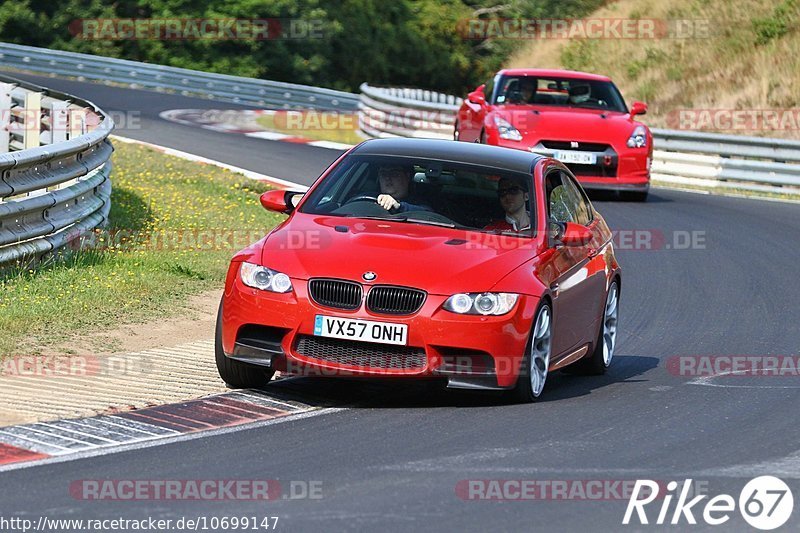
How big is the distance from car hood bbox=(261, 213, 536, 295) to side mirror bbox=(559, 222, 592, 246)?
25 cm

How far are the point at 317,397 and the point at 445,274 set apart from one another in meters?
1.04

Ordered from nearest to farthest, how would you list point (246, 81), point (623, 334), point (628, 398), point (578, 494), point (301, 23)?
point (578, 494), point (628, 398), point (623, 334), point (246, 81), point (301, 23)

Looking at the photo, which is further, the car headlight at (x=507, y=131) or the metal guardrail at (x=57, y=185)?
the car headlight at (x=507, y=131)

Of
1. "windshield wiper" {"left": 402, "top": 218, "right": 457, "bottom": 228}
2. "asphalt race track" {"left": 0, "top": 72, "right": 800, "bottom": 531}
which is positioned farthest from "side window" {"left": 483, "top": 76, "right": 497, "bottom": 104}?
"windshield wiper" {"left": 402, "top": 218, "right": 457, "bottom": 228}

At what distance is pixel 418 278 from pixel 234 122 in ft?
77.9

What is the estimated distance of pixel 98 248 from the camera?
13359 mm

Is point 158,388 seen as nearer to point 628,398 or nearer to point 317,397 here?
point 317,397

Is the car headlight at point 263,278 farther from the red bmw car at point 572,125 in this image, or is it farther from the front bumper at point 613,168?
the front bumper at point 613,168

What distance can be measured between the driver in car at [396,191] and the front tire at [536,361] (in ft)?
3.69

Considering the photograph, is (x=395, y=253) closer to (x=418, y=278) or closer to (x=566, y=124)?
(x=418, y=278)

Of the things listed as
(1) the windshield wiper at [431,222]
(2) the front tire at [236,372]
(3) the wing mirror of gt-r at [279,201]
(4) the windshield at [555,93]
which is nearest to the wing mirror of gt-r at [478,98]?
(4) the windshield at [555,93]

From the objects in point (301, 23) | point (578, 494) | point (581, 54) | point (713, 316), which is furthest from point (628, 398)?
point (301, 23)

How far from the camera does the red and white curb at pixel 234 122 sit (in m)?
27.3

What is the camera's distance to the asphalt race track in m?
5.94
